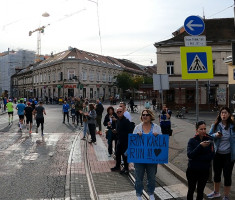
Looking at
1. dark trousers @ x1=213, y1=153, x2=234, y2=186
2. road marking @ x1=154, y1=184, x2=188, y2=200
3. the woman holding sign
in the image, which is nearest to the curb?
road marking @ x1=154, y1=184, x2=188, y2=200

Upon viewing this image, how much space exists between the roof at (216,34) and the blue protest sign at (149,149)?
2964 cm

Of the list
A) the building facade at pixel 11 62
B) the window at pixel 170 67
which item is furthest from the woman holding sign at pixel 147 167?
the building facade at pixel 11 62

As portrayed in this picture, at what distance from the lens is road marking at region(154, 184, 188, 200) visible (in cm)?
559

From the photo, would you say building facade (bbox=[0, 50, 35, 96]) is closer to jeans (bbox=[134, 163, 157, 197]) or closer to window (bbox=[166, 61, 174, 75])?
window (bbox=[166, 61, 174, 75])

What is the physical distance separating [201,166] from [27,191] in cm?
353

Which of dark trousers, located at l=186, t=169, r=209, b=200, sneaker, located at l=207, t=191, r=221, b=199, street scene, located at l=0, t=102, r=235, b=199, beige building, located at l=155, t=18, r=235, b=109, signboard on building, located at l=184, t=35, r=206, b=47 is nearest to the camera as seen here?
dark trousers, located at l=186, t=169, r=209, b=200

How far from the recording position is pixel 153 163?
16.1ft

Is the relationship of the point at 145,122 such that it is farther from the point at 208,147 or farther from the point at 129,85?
the point at 129,85

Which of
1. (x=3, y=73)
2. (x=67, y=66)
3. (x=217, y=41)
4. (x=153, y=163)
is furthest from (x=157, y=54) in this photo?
(x=3, y=73)

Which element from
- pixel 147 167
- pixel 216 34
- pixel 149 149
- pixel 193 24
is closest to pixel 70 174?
pixel 147 167

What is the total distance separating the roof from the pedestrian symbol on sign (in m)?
27.8

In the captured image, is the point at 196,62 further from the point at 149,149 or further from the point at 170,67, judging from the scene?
→ the point at 170,67

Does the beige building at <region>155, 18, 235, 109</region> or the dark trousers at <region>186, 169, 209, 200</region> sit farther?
the beige building at <region>155, 18, 235, 109</region>

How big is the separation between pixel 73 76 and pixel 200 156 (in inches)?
2047
